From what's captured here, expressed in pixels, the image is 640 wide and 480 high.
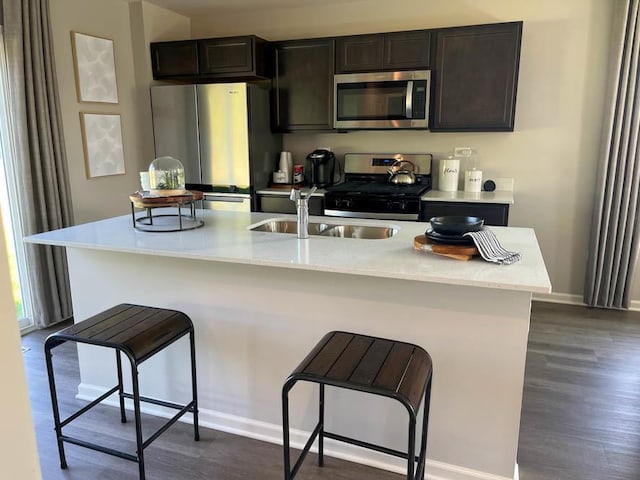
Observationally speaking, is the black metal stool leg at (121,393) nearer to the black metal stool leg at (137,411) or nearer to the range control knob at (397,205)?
the black metal stool leg at (137,411)

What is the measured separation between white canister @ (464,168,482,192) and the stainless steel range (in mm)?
335

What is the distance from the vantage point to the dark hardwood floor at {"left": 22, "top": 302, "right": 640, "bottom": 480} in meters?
1.98

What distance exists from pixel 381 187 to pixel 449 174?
587mm

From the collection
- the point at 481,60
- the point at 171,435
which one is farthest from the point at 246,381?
the point at 481,60

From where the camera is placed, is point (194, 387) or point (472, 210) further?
point (472, 210)

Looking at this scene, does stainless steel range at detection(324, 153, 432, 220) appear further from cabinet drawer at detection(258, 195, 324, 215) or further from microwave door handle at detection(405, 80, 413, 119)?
microwave door handle at detection(405, 80, 413, 119)

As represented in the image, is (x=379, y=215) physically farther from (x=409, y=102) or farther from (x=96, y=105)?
(x=96, y=105)

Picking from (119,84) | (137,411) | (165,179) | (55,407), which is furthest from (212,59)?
(137,411)

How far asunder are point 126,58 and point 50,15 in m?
0.79

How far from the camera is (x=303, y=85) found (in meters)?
4.11

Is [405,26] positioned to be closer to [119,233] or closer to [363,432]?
[119,233]

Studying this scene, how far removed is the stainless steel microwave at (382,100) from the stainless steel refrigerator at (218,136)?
0.72 meters

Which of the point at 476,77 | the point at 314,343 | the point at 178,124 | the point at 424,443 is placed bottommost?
the point at 424,443

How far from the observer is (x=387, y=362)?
156cm
